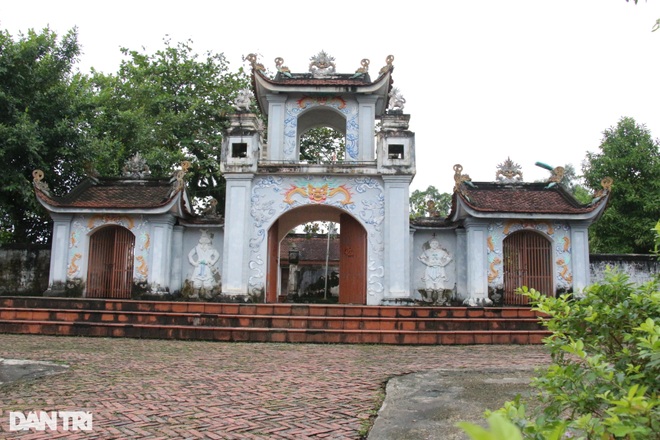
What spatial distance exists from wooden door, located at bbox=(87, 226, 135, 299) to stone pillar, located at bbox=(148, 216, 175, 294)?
96 centimetres

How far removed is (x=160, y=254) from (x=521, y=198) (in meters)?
9.52

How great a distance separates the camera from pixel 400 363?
748cm

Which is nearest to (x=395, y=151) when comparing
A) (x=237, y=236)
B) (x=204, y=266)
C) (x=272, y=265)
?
(x=272, y=265)

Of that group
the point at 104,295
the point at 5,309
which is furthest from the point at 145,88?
the point at 5,309

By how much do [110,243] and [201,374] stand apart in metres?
9.10

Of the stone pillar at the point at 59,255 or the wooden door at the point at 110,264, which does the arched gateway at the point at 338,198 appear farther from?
the stone pillar at the point at 59,255

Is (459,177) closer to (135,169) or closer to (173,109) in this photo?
(135,169)

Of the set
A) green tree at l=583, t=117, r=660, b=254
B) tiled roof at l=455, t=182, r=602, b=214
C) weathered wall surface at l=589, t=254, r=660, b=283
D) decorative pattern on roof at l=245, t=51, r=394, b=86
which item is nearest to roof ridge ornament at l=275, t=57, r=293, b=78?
decorative pattern on roof at l=245, t=51, r=394, b=86

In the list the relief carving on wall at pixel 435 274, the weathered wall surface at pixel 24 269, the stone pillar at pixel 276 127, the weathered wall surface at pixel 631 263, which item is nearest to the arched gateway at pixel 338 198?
the stone pillar at pixel 276 127

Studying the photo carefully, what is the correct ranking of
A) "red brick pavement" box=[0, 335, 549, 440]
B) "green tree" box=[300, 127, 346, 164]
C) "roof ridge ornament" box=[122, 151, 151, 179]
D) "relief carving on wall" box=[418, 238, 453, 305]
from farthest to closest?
"green tree" box=[300, 127, 346, 164], "roof ridge ornament" box=[122, 151, 151, 179], "relief carving on wall" box=[418, 238, 453, 305], "red brick pavement" box=[0, 335, 549, 440]

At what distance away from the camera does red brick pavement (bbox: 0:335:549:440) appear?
4.23m

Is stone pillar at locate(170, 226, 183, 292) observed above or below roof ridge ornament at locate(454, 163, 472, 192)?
below

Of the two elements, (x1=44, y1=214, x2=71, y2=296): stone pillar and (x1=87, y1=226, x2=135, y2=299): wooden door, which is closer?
(x1=44, y1=214, x2=71, y2=296): stone pillar

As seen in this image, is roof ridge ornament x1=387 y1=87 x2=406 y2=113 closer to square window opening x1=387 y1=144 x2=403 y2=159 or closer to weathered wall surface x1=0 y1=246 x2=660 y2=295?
square window opening x1=387 y1=144 x2=403 y2=159
